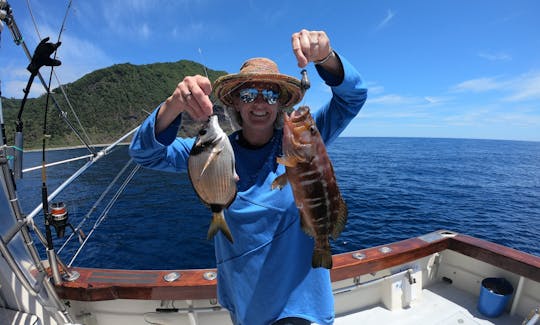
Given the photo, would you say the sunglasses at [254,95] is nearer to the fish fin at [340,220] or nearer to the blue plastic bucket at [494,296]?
the fish fin at [340,220]

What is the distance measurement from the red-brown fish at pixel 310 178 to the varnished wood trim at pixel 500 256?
139 inches

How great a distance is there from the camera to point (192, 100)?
73.1 inches

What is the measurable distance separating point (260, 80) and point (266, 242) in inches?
49.4

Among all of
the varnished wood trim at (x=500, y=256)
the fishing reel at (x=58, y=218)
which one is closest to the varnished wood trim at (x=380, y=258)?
the varnished wood trim at (x=500, y=256)

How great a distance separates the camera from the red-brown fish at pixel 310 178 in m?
2.05

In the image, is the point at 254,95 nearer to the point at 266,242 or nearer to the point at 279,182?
the point at 279,182

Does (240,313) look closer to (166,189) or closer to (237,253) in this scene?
(237,253)

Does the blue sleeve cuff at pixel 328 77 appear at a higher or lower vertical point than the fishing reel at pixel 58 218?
higher

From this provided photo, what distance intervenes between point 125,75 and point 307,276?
11684 cm

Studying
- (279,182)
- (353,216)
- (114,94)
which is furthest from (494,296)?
(114,94)

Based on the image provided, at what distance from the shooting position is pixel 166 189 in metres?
30.0

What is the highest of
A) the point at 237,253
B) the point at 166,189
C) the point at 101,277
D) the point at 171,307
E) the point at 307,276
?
A: the point at 237,253

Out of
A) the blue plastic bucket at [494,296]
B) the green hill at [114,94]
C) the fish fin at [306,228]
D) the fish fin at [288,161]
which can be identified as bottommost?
the blue plastic bucket at [494,296]

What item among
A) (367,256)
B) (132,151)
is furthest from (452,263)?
(132,151)
